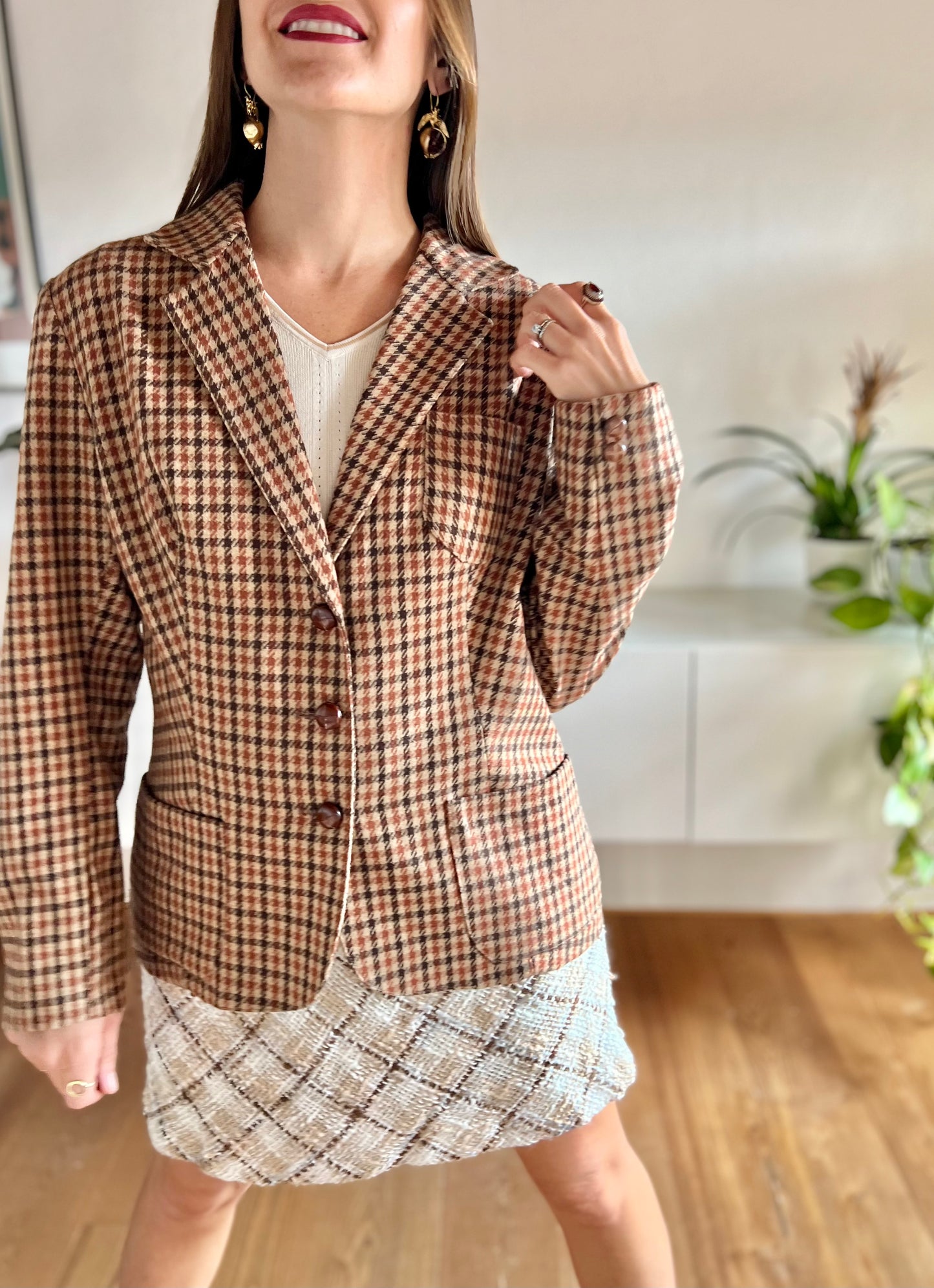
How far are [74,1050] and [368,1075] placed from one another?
0.85 feet

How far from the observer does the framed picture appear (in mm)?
2324

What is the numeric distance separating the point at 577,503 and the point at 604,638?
142mm

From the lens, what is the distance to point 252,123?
1025mm

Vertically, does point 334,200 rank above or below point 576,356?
above

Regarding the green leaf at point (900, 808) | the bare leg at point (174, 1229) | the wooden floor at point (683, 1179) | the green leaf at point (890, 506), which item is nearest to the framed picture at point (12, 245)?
the wooden floor at point (683, 1179)

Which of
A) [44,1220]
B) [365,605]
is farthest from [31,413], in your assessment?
[44,1220]

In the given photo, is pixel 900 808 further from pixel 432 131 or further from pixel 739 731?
pixel 432 131

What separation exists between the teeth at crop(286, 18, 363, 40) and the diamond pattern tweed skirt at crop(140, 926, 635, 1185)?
29.8 inches

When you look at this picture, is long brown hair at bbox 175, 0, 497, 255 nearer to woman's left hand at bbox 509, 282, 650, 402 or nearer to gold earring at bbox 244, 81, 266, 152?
gold earring at bbox 244, 81, 266, 152

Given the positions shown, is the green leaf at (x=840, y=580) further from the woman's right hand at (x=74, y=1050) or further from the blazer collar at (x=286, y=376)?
the woman's right hand at (x=74, y=1050)

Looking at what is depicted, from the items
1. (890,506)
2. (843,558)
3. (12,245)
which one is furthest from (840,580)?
(12,245)

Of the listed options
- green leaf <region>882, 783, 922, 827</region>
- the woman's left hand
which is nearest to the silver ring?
the woman's left hand

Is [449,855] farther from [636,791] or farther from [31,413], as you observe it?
[636,791]

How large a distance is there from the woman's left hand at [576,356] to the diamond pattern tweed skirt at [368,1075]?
1.70ft
